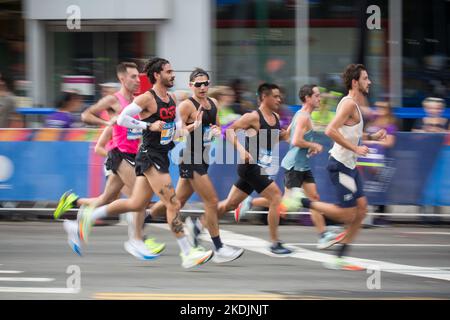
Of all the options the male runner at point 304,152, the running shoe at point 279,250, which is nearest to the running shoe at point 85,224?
the running shoe at point 279,250

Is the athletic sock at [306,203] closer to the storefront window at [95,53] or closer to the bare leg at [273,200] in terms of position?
the bare leg at [273,200]

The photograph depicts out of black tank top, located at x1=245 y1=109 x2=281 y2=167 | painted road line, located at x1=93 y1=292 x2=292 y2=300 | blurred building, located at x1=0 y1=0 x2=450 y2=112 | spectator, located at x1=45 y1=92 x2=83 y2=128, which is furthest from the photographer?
blurred building, located at x1=0 y1=0 x2=450 y2=112

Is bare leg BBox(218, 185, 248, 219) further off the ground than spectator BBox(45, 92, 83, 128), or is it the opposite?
spectator BBox(45, 92, 83, 128)

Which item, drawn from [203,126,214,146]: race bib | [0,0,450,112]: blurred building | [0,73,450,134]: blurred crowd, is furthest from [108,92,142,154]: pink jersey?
[0,0,450,112]: blurred building

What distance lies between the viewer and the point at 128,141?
8945 millimetres

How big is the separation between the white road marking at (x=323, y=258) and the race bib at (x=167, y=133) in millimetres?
1835

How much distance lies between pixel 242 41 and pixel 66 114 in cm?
536

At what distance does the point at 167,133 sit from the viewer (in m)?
8.31

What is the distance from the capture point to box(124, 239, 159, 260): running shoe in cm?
867

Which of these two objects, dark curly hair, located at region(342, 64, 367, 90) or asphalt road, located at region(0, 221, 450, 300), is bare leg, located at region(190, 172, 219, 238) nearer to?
asphalt road, located at region(0, 221, 450, 300)

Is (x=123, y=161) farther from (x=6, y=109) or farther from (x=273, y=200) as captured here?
(x=6, y=109)

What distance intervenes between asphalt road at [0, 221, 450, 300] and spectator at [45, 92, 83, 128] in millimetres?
2382

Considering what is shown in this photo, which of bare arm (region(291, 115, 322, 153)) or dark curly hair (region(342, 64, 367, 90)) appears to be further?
bare arm (region(291, 115, 322, 153))

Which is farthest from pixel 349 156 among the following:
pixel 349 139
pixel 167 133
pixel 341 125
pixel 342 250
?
pixel 167 133
